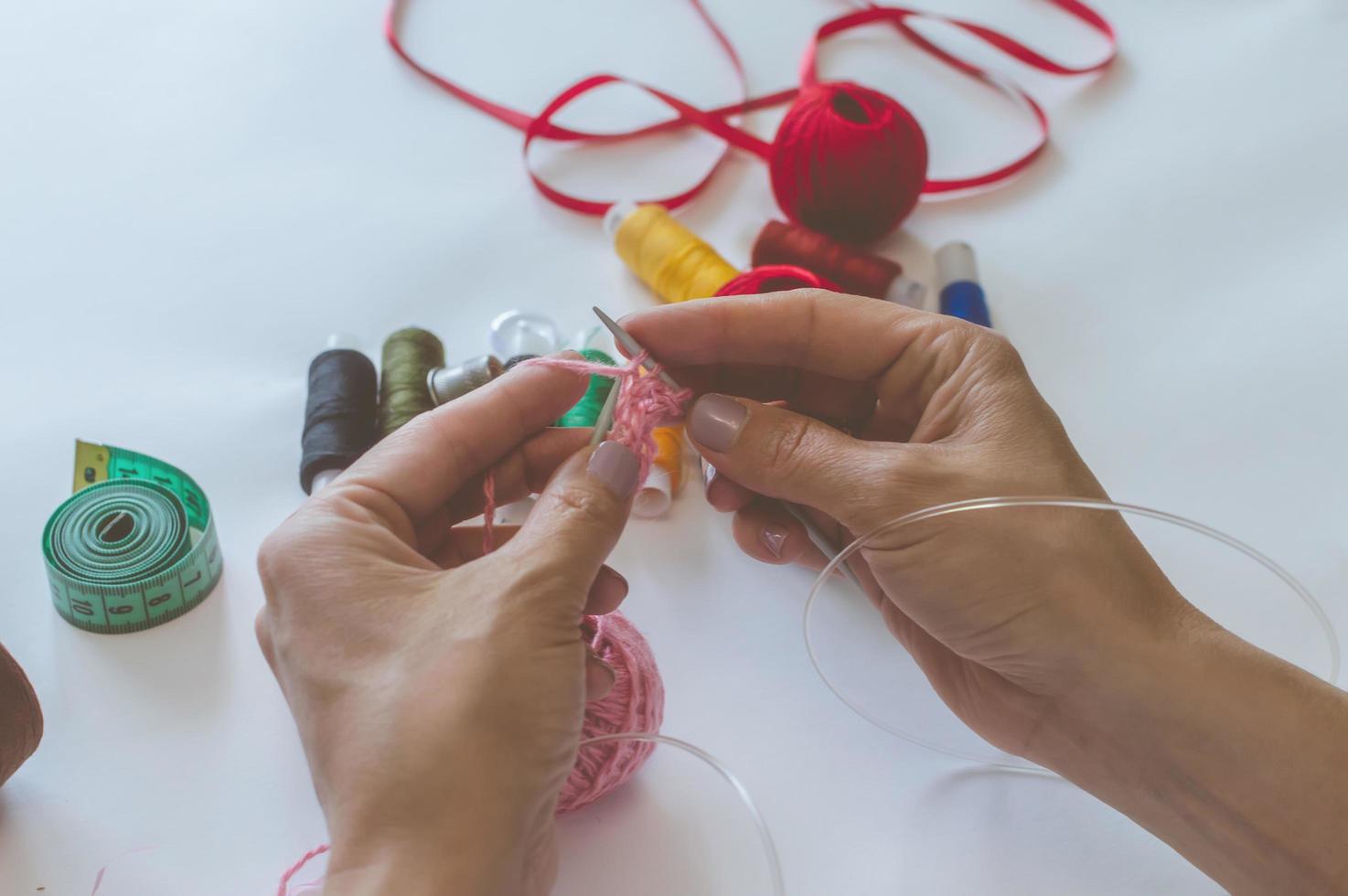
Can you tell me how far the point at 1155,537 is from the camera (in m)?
1.41

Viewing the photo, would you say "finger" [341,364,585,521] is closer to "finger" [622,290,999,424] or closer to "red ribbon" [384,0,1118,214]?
"finger" [622,290,999,424]

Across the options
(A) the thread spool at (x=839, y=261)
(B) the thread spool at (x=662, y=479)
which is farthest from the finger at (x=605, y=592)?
(A) the thread spool at (x=839, y=261)

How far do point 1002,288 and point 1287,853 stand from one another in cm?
95

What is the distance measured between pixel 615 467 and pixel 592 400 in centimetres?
48

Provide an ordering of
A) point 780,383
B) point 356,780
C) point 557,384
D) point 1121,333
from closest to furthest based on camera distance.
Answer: point 356,780
point 557,384
point 780,383
point 1121,333

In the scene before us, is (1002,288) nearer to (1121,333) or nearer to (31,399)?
(1121,333)

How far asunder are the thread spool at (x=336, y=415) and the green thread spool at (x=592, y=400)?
26 cm

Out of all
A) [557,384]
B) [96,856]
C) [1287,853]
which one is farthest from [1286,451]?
Answer: [96,856]

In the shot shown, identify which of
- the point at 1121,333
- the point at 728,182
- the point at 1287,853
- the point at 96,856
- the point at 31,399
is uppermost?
the point at 728,182

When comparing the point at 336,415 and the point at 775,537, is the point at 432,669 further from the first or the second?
the point at 336,415

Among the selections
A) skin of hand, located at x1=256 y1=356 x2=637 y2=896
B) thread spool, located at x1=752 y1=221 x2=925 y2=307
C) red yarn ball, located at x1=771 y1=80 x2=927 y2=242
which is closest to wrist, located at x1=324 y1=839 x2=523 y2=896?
skin of hand, located at x1=256 y1=356 x2=637 y2=896

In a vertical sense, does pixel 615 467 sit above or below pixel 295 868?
above

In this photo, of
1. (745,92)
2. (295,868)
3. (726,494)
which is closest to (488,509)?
(726,494)

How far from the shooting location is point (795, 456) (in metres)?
1.04
